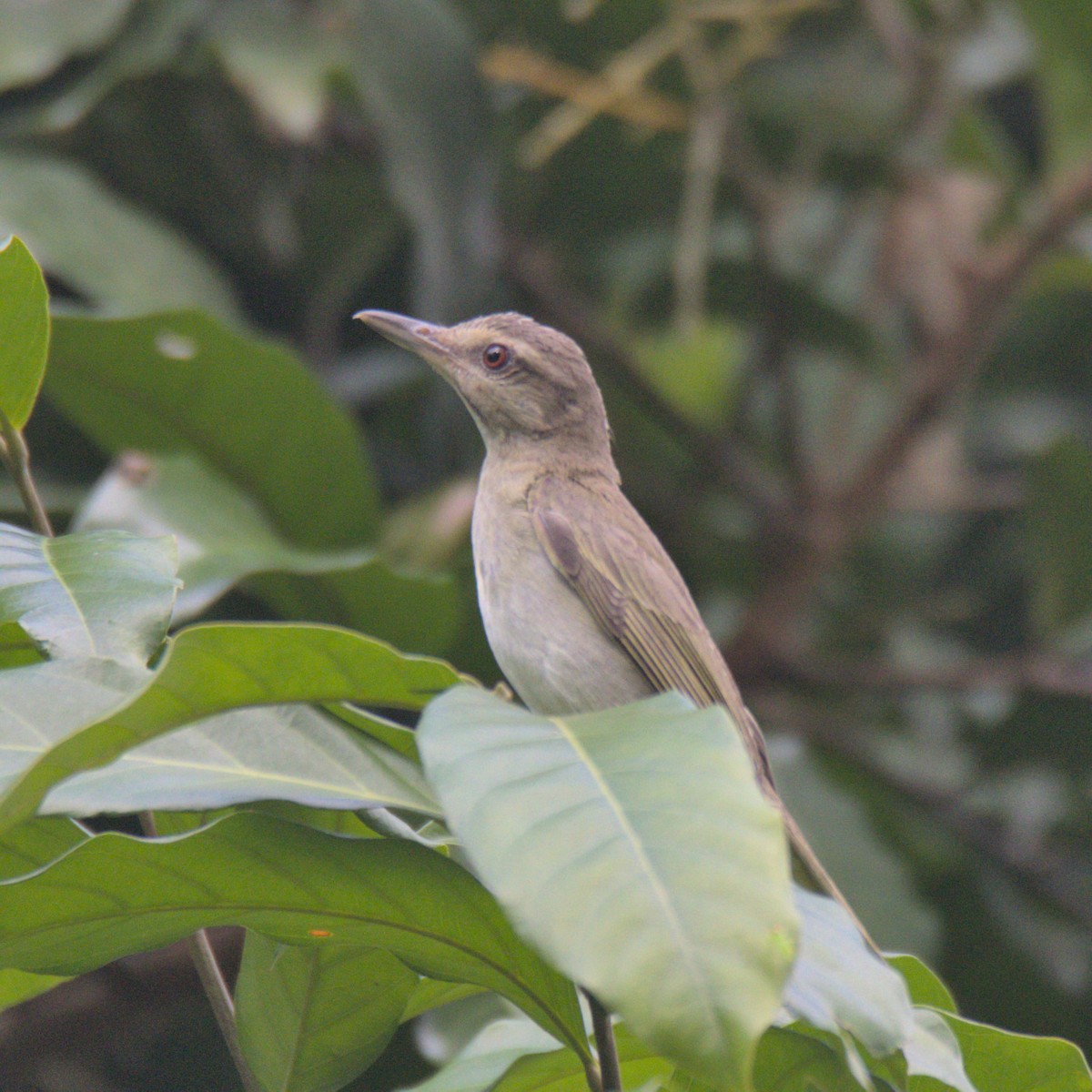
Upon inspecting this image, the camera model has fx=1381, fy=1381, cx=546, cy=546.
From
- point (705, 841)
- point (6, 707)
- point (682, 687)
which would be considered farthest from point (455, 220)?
point (705, 841)

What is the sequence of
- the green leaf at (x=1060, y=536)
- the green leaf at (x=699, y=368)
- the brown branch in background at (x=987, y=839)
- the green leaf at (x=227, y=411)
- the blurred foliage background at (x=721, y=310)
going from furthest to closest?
1. the green leaf at (x=699, y=368)
2. the green leaf at (x=1060, y=536)
3. the brown branch in background at (x=987, y=839)
4. the blurred foliage background at (x=721, y=310)
5. the green leaf at (x=227, y=411)

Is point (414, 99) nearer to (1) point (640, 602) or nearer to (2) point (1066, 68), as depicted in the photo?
(2) point (1066, 68)

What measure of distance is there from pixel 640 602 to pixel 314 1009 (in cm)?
127

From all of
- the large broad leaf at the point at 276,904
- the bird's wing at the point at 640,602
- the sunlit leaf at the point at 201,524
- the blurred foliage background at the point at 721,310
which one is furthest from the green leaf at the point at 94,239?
the large broad leaf at the point at 276,904

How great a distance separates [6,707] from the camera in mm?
1541

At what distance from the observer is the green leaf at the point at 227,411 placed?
360cm

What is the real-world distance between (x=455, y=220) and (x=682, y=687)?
2183 millimetres

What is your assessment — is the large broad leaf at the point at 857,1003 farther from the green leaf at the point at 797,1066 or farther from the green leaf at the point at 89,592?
the green leaf at the point at 89,592

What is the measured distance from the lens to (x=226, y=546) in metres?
3.34

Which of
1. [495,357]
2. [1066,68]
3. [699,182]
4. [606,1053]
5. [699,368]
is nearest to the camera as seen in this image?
[606,1053]

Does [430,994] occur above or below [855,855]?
above

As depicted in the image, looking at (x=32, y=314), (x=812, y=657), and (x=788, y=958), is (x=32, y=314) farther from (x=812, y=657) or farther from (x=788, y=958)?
(x=812, y=657)

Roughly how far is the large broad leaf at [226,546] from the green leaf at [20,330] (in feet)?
4.22

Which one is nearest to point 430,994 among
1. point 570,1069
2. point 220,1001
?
point 570,1069
